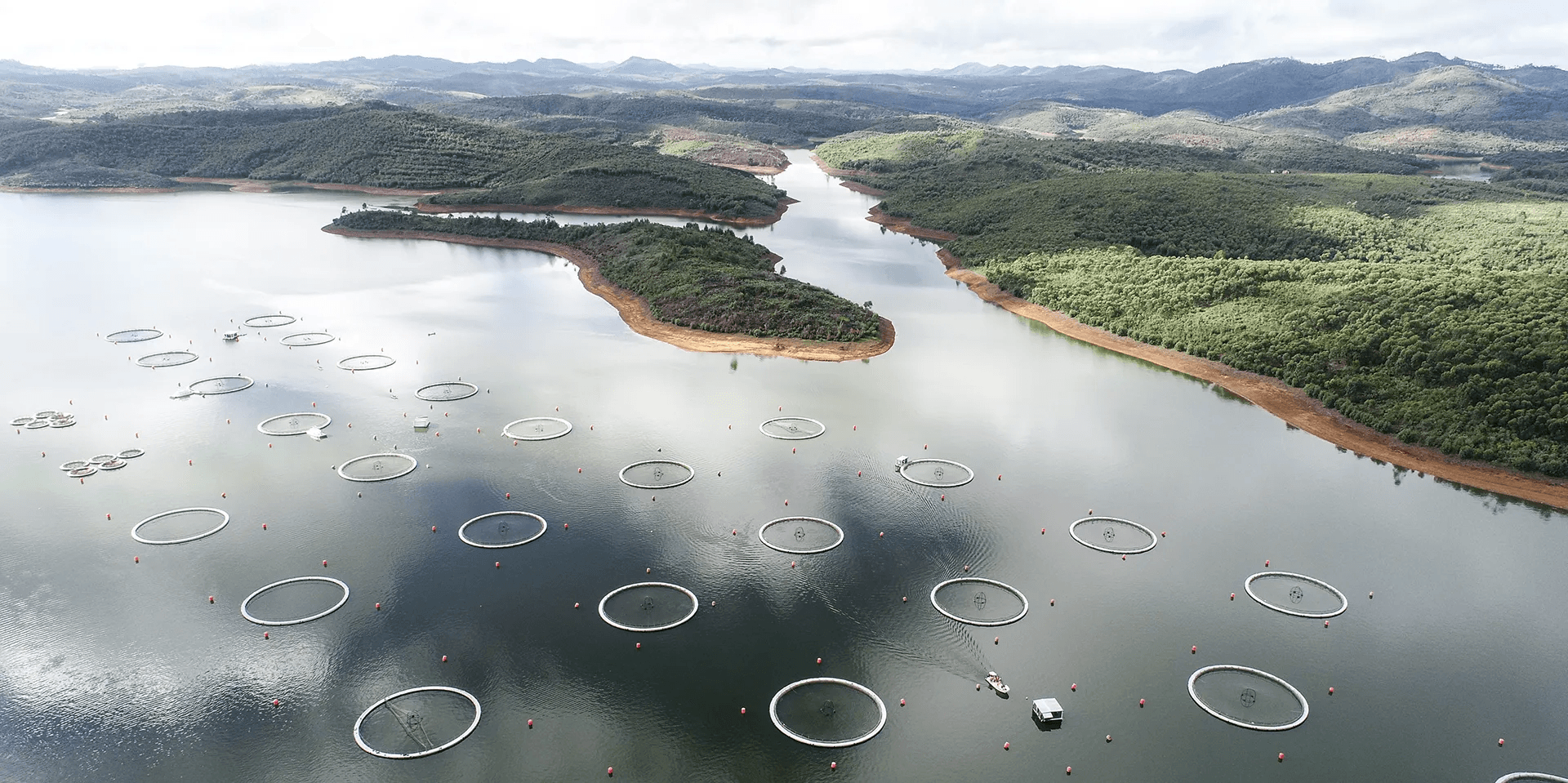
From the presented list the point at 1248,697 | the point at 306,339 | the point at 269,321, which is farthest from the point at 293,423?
the point at 1248,697

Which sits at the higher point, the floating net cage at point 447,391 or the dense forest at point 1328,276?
the dense forest at point 1328,276

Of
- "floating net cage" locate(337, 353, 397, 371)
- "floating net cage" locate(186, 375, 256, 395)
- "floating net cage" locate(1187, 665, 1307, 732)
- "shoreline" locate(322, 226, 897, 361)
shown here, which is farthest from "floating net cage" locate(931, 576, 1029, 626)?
"floating net cage" locate(186, 375, 256, 395)

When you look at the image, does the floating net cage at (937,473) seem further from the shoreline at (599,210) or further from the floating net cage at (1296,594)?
the shoreline at (599,210)

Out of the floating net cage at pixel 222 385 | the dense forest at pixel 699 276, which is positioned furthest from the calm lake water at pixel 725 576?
the dense forest at pixel 699 276

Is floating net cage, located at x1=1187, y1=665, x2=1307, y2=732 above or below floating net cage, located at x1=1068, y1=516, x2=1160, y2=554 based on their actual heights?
below

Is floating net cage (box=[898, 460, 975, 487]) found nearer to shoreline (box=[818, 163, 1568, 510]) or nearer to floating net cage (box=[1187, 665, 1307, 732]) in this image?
floating net cage (box=[1187, 665, 1307, 732])

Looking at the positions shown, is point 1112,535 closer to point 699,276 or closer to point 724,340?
point 724,340
